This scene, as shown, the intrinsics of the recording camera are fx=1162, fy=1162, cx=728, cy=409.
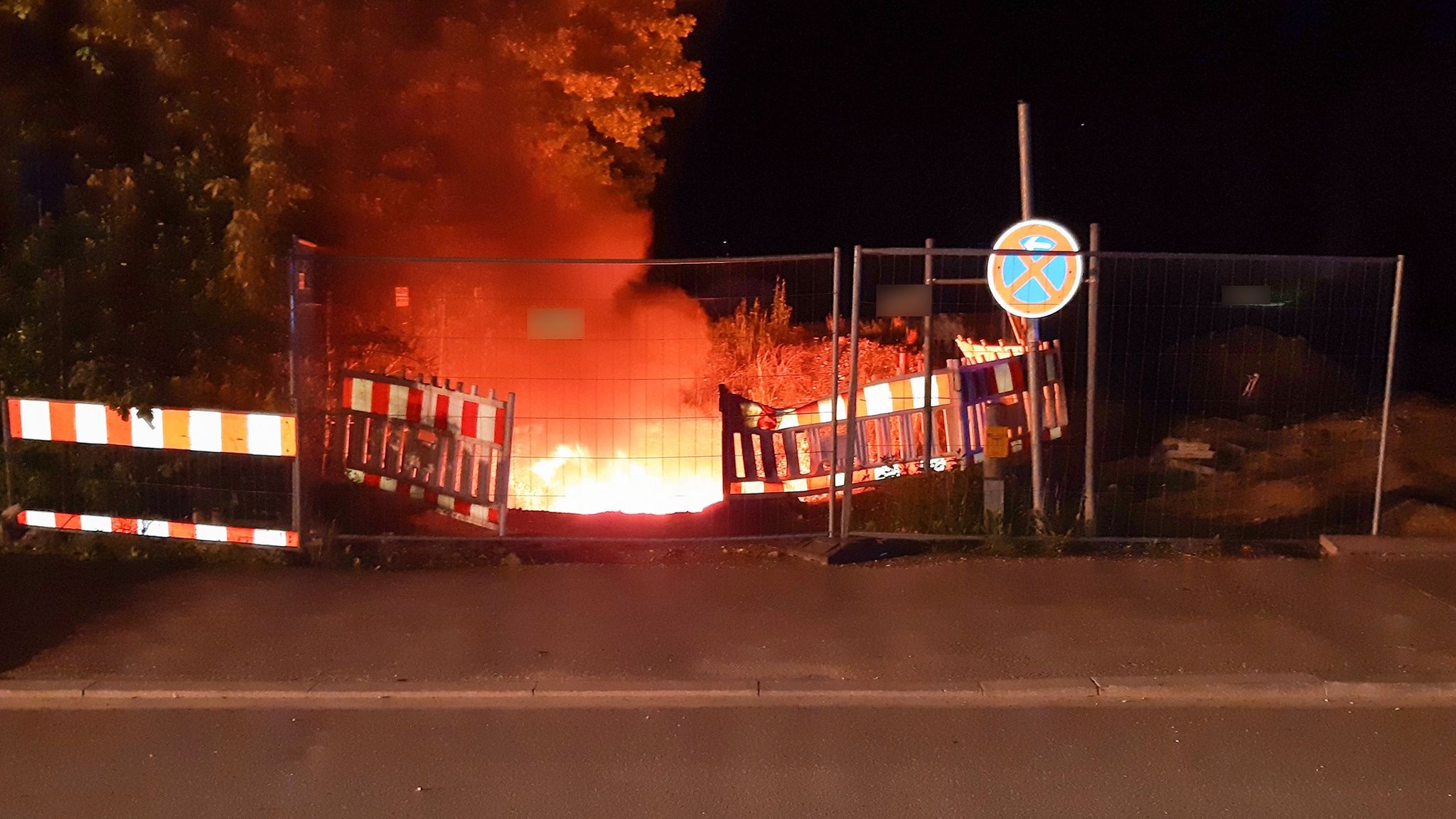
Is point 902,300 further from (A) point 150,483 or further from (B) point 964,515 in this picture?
(A) point 150,483

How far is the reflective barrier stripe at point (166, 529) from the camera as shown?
7.89 m

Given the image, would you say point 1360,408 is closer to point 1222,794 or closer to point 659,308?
point 659,308

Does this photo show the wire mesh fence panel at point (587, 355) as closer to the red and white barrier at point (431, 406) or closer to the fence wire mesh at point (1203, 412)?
the red and white barrier at point (431, 406)

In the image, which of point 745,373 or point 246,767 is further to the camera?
point 745,373

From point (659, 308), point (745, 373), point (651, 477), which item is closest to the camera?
point (651, 477)

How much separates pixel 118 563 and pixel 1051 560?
634 cm

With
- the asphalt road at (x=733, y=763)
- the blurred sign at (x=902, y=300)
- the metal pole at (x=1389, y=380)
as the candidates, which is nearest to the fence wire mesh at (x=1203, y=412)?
the blurred sign at (x=902, y=300)

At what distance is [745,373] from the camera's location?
1230 centimetres

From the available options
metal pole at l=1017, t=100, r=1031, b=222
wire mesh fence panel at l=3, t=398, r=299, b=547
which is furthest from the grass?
wire mesh fence panel at l=3, t=398, r=299, b=547

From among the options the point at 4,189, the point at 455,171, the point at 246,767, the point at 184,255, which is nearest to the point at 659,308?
the point at 455,171

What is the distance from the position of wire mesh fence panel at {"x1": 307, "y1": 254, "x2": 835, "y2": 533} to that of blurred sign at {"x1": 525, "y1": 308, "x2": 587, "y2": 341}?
0.06 ft

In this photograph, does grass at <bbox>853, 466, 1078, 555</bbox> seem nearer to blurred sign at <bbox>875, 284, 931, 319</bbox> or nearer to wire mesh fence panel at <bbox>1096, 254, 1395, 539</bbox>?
wire mesh fence panel at <bbox>1096, 254, 1395, 539</bbox>

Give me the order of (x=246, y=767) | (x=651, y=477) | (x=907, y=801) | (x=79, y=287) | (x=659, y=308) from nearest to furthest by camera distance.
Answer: (x=907, y=801) → (x=246, y=767) → (x=79, y=287) → (x=651, y=477) → (x=659, y=308)

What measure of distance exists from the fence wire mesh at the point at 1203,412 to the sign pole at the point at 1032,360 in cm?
14
